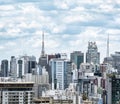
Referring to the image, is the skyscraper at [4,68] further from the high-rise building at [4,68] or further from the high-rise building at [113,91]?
the high-rise building at [113,91]

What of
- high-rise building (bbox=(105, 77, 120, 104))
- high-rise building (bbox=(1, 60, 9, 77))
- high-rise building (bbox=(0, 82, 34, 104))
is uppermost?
high-rise building (bbox=(1, 60, 9, 77))

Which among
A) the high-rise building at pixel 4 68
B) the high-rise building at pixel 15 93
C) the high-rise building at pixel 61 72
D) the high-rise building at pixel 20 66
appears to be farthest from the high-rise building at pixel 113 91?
the high-rise building at pixel 15 93

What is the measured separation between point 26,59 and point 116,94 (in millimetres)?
16133

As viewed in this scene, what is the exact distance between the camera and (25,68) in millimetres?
77188

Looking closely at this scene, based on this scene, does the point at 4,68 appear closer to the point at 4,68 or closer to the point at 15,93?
the point at 4,68

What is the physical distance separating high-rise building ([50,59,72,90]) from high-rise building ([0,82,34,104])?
32149 mm

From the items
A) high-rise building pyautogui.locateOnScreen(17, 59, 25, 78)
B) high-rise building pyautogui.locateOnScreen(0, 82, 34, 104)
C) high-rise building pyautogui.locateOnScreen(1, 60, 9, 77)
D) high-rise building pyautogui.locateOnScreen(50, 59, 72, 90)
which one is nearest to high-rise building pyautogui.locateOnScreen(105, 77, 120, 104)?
high-rise building pyautogui.locateOnScreen(50, 59, 72, 90)

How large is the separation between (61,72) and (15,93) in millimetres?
38915

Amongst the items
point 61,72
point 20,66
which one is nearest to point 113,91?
point 20,66

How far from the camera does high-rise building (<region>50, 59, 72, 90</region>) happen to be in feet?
248

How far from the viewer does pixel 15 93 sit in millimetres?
41281

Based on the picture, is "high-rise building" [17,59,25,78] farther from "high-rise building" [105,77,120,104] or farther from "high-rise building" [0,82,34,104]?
"high-rise building" [0,82,34,104]

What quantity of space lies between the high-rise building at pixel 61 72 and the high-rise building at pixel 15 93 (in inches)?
1266

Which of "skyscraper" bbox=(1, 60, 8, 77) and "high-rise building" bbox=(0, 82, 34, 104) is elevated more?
"skyscraper" bbox=(1, 60, 8, 77)
